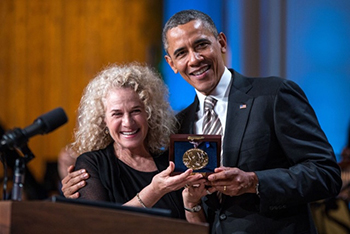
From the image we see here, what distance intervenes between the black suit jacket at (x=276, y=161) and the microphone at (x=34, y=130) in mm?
764

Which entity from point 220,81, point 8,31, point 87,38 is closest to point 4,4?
point 8,31

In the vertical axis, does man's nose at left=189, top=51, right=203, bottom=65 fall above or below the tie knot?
above

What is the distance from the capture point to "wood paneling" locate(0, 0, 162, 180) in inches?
244

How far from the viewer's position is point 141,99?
8.29ft

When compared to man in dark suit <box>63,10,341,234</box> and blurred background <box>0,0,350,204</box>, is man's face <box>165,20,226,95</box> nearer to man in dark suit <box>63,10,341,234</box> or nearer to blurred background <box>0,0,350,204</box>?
man in dark suit <box>63,10,341,234</box>

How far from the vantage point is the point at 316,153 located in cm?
222

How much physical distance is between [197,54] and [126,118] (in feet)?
1.51

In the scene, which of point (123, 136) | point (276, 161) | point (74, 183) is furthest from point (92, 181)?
point (276, 161)

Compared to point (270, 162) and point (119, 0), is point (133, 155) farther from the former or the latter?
point (119, 0)

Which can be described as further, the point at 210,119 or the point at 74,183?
the point at 210,119

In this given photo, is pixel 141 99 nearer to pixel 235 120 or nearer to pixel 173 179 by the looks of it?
pixel 235 120

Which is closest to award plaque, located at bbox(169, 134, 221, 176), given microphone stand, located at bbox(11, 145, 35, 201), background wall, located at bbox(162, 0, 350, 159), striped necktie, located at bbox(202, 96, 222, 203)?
striped necktie, located at bbox(202, 96, 222, 203)

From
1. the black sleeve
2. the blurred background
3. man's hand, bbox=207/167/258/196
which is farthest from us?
the blurred background

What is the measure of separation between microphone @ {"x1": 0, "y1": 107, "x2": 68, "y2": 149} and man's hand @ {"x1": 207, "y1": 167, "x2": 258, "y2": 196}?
74cm
